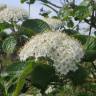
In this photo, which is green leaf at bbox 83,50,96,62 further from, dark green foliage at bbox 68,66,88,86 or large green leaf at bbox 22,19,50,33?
large green leaf at bbox 22,19,50,33

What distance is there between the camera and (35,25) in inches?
102

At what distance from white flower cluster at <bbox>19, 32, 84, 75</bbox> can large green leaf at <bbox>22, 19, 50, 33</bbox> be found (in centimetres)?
38

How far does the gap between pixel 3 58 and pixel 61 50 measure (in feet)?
3.89

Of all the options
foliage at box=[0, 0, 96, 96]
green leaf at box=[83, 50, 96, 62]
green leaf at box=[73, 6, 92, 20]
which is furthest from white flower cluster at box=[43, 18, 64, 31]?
green leaf at box=[83, 50, 96, 62]

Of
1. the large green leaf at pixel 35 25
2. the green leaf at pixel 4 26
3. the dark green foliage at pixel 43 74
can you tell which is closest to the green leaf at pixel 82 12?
the large green leaf at pixel 35 25

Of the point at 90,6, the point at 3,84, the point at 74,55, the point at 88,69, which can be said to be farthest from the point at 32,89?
the point at 90,6

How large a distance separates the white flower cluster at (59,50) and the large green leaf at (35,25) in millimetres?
378

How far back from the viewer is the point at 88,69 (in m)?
2.35

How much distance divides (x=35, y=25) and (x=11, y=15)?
0.24 m

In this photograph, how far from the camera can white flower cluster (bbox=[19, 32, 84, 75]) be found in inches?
81.0

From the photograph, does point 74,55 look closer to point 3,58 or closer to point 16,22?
point 16,22

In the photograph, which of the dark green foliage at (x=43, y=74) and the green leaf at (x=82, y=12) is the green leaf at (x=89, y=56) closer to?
the dark green foliage at (x=43, y=74)

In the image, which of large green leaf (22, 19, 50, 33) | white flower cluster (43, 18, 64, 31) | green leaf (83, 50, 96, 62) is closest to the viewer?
green leaf (83, 50, 96, 62)

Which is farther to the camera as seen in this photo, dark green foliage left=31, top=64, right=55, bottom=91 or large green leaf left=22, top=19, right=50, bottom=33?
large green leaf left=22, top=19, right=50, bottom=33
